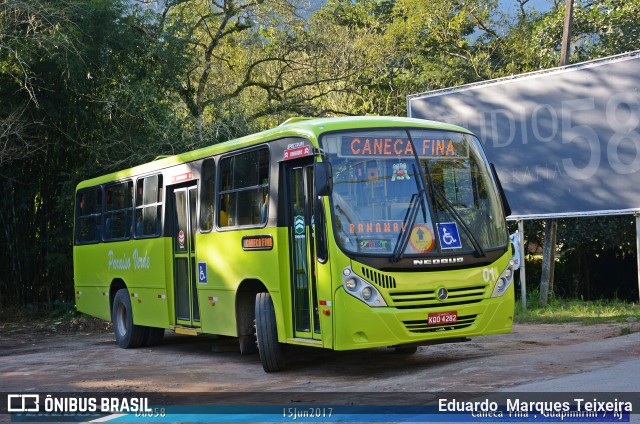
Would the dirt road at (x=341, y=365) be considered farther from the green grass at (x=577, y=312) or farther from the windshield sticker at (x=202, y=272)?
the windshield sticker at (x=202, y=272)

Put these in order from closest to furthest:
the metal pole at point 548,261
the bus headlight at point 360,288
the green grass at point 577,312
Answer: the bus headlight at point 360,288 < the green grass at point 577,312 < the metal pole at point 548,261

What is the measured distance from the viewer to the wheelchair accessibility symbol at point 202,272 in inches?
519

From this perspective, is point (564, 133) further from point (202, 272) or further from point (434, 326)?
point (434, 326)

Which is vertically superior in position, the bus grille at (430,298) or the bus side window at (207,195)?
the bus side window at (207,195)

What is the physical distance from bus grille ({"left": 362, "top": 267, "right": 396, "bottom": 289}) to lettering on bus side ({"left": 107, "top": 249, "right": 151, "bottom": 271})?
19.4ft

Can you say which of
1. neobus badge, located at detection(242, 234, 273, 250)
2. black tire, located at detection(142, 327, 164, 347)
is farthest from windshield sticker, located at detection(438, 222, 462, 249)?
black tire, located at detection(142, 327, 164, 347)

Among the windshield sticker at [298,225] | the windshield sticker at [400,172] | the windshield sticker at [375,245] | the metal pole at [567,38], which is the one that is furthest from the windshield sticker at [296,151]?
the metal pole at [567,38]

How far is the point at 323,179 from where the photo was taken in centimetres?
1016

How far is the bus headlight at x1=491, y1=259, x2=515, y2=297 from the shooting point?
35.6 ft

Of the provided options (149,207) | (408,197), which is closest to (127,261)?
(149,207)

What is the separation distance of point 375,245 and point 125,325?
24.3 feet

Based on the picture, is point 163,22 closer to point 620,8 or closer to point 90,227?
point 90,227

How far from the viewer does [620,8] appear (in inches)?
1010

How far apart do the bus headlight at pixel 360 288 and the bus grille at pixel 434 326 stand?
418 millimetres
